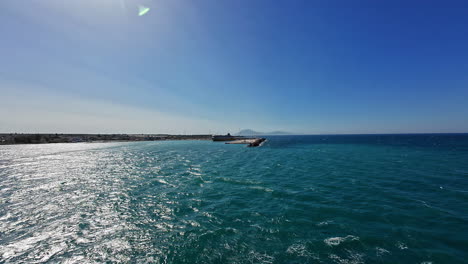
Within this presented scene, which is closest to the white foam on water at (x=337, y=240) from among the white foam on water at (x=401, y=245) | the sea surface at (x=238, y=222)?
the sea surface at (x=238, y=222)

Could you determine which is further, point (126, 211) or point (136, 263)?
point (126, 211)

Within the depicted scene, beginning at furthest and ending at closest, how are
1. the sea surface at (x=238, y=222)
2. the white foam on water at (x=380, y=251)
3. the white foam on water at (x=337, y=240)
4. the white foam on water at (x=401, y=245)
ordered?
the white foam on water at (x=337, y=240) < the white foam on water at (x=401, y=245) < the sea surface at (x=238, y=222) < the white foam on water at (x=380, y=251)

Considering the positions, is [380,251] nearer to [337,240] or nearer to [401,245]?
[401,245]

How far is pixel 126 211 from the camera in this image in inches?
468

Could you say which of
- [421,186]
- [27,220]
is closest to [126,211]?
[27,220]

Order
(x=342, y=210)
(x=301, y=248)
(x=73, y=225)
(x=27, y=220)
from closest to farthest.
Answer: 1. (x=301, y=248)
2. (x=73, y=225)
3. (x=27, y=220)
4. (x=342, y=210)

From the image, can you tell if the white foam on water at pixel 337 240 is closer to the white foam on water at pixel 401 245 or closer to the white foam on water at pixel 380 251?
the white foam on water at pixel 380 251

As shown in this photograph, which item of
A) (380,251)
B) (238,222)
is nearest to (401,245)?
(380,251)

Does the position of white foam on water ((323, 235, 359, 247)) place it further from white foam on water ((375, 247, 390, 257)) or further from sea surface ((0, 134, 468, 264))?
white foam on water ((375, 247, 390, 257))

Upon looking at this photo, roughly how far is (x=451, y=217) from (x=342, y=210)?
254 inches

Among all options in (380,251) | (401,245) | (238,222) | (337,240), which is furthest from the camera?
(238,222)

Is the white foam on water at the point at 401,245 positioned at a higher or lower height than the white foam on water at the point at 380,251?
higher

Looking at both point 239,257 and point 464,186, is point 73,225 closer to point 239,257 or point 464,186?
point 239,257

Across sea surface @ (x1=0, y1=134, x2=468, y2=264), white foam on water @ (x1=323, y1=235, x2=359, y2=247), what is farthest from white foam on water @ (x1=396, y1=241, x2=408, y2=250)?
white foam on water @ (x1=323, y1=235, x2=359, y2=247)
